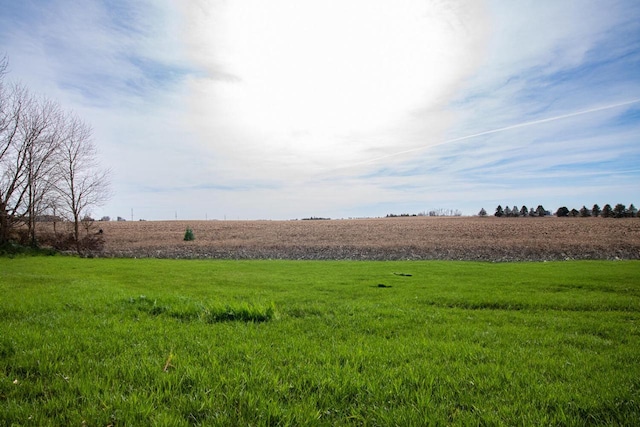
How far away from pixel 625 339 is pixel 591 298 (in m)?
6.37

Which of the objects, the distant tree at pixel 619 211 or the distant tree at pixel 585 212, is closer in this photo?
the distant tree at pixel 619 211

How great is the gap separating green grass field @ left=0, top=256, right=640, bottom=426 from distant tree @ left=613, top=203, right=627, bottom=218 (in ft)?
399

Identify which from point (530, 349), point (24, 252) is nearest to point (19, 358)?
point (530, 349)

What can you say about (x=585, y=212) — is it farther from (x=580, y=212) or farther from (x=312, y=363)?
(x=312, y=363)

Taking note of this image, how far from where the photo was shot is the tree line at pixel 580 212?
101 meters

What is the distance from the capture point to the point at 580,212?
114m

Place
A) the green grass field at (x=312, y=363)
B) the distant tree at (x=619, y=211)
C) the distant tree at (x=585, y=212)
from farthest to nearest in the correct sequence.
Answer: the distant tree at (x=585, y=212)
the distant tree at (x=619, y=211)
the green grass field at (x=312, y=363)

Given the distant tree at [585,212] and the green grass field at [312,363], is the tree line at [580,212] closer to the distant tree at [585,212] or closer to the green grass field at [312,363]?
the distant tree at [585,212]

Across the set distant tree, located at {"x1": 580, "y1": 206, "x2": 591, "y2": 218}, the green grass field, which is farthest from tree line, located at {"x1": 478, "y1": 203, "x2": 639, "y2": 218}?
the green grass field

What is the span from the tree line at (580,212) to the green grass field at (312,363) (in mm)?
122758

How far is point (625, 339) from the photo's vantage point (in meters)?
7.85

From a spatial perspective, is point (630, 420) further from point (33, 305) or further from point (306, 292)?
point (33, 305)

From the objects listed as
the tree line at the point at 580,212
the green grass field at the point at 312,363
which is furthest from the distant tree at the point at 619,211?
the green grass field at the point at 312,363

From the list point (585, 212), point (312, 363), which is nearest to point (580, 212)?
point (585, 212)
